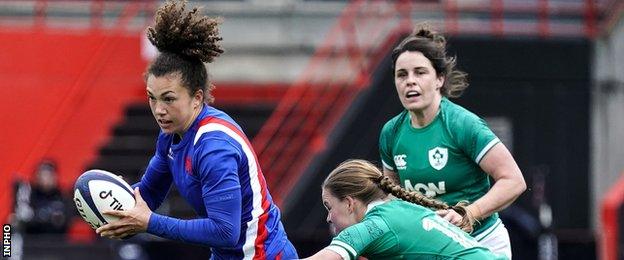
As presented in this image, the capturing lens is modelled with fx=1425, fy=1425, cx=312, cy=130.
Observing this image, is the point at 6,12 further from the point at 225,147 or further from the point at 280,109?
the point at 225,147

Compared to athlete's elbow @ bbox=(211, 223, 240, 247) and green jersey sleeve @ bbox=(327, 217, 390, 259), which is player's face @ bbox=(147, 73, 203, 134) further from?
green jersey sleeve @ bbox=(327, 217, 390, 259)

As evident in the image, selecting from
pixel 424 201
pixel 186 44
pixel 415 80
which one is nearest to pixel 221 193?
pixel 186 44

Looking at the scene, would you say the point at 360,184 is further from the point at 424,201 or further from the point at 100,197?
the point at 100,197

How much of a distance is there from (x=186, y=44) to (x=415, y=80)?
1.30m

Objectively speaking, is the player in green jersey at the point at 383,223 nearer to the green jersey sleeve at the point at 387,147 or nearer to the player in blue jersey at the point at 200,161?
the player in blue jersey at the point at 200,161

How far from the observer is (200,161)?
19.3 feet

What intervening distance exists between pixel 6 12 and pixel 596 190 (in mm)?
6628

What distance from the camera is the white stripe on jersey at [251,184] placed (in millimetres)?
5953

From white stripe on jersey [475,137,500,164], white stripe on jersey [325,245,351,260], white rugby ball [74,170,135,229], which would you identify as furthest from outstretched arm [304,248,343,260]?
white stripe on jersey [475,137,500,164]

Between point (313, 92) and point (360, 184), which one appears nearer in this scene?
point (360, 184)

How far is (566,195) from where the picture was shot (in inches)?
567

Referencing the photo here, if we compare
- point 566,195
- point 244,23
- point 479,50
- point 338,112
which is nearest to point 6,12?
point 244,23

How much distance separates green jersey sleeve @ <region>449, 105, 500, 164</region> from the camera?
22.0ft

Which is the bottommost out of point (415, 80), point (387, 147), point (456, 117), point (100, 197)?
point (100, 197)
